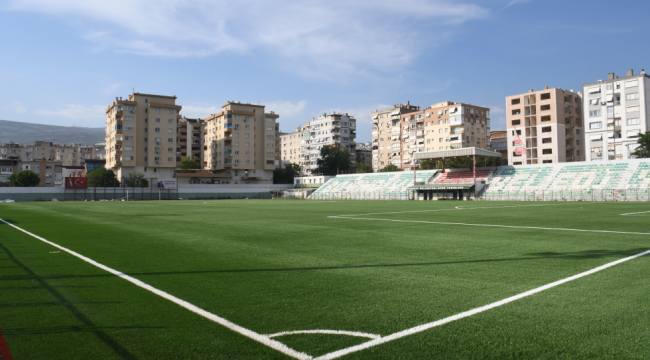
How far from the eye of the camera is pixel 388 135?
11931 cm

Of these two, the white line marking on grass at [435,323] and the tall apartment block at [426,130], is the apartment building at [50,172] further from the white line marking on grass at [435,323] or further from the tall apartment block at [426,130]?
the white line marking on grass at [435,323]

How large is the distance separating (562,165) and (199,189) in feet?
211

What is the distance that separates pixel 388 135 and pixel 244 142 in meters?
42.8

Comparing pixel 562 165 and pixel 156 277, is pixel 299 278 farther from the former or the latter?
pixel 562 165

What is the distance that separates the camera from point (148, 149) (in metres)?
89.1

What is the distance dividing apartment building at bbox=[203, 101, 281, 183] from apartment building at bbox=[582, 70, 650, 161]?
7067 centimetres

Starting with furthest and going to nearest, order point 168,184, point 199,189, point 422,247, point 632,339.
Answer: point 199,189 → point 168,184 → point 422,247 → point 632,339

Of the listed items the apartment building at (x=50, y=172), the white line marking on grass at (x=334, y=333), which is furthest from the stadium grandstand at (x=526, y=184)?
the apartment building at (x=50, y=172)

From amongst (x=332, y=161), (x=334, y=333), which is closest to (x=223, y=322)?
(x=334, y=333)

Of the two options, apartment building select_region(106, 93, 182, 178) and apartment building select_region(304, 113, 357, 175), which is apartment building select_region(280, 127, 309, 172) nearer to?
apartment building select_region(304, 113, 357, 175)

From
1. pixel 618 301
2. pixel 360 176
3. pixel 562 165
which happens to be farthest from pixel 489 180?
pixel 618 301

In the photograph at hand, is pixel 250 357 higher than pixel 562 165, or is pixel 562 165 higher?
pixel 562 165

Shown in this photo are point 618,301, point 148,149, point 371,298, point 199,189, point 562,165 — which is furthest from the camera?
point 148,149

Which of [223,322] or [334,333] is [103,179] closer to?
[223,322]
